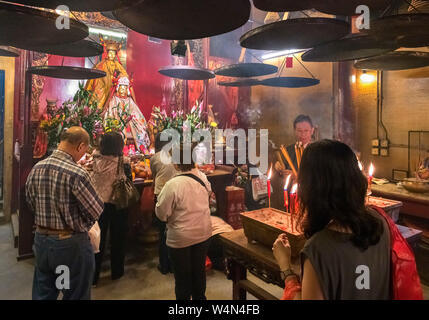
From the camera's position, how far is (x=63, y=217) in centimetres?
245

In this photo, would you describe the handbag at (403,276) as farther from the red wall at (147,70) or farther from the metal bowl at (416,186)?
the red wall at (147,70)

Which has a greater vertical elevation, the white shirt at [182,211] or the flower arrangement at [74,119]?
the flower arrangement at [74,119]

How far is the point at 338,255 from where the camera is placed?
125 centimetres

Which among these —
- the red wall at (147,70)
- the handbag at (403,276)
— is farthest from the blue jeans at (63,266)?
the red wall at (147,70)

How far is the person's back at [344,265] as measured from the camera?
49.1 inches

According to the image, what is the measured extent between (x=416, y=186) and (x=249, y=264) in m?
3.24

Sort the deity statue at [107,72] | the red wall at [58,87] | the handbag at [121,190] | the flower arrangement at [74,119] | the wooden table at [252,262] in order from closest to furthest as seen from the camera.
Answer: the wooden table at [252,262]
the handbag at [121,190]
the flower arrangement at [74,119]
the red wall at [58,87]
the deity statue at [107,72]

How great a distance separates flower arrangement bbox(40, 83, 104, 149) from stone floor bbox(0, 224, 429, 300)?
5.75 ft

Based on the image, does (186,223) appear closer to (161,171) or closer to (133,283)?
(161,171)
